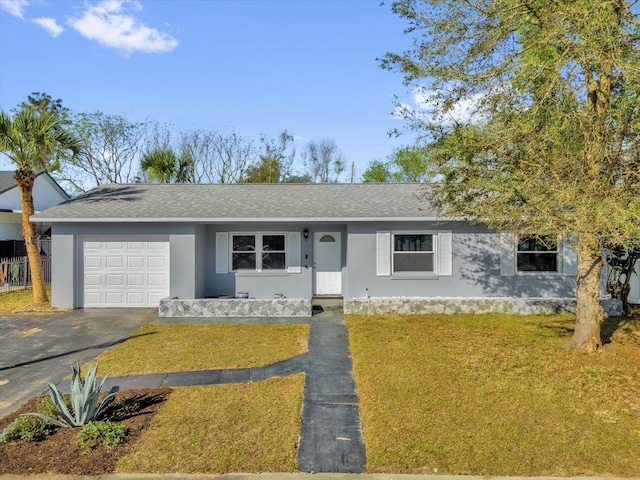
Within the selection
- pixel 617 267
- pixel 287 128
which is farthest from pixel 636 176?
pixel 287 128

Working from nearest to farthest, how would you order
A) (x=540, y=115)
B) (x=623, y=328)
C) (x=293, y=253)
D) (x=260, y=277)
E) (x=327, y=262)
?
(x=540, y=115)
(x=623, y=328)
(x=260, y=277)
(x=293, y=253)
(x=327, y=262)

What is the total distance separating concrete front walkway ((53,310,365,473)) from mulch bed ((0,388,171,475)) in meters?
1.42

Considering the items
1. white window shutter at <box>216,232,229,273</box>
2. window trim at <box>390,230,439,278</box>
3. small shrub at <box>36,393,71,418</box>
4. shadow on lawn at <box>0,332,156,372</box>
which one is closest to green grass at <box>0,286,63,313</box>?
shadow on lawn at <box>0,332,156,372</box>

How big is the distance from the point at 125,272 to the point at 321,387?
8473 mm

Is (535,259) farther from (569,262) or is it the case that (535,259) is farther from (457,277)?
(457,277)

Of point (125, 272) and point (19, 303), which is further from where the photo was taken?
point (19, 303)

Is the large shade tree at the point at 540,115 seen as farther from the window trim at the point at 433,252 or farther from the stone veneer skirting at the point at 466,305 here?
the window trim at the point at 433,252

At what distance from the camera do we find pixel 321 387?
20.4 feet

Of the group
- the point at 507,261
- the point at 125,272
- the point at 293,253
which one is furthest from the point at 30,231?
the point at 507,261

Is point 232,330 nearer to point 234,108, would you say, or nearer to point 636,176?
point 636,176

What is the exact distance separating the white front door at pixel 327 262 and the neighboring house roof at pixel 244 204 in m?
1.13

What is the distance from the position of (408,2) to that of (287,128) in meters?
30.6

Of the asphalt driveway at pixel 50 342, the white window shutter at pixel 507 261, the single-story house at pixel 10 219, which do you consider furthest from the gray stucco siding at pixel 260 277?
the single-story house at pixel 10 219

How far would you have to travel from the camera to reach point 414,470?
13.0 feet
